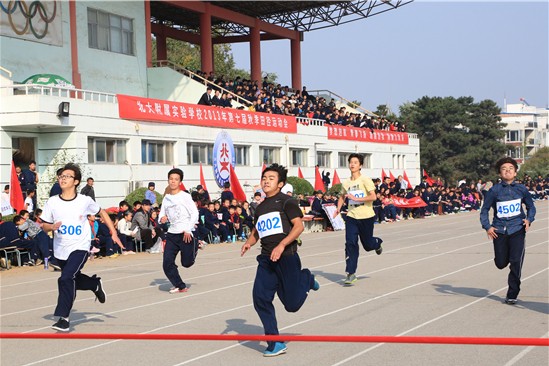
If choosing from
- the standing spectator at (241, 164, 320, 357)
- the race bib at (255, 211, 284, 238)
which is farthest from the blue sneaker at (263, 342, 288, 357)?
the race bib at (255, 211, 284, 238)

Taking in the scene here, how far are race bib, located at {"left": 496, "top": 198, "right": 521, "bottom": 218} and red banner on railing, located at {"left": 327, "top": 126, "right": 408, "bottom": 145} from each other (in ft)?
113

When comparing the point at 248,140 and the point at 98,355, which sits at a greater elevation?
the point at 248,140

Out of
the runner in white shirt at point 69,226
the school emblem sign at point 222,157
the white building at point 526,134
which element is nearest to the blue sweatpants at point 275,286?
the runner in white shirt at point 69,226

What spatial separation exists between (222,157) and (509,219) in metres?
24.6

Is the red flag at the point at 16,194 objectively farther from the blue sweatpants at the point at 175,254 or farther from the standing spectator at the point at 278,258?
the standing spectator at the point at 278,258

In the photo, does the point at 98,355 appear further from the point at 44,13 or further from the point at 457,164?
the point at 457,164

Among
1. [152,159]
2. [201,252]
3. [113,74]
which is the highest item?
[113,74]

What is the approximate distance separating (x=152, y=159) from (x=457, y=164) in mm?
54349

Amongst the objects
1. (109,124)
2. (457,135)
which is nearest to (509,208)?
(109,124)

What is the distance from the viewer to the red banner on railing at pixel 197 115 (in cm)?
2961

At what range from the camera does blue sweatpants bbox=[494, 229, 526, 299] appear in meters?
10.3

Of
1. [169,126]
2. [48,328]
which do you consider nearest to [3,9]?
[169,126]

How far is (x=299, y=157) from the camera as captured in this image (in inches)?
1677

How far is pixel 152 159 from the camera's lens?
31453 mm
